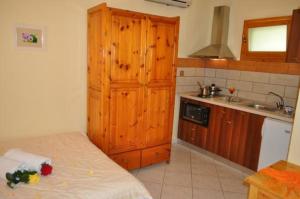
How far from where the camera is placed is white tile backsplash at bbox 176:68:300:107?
3.22m

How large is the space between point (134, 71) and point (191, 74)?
1.70 metres

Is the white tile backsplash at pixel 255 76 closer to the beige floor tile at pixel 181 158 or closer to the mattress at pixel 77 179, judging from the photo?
the beige floor tile at pixel 181 158

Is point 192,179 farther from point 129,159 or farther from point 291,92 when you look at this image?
point 291,92

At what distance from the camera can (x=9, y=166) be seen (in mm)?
1706

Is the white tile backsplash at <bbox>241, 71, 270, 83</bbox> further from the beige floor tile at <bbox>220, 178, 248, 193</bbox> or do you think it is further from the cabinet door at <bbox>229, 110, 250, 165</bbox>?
the beige floor tile at <bbox>220, 178, 248, 193</bbox>

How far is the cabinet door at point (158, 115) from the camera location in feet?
9.82

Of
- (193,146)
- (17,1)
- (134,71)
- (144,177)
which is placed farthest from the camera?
(193,146)

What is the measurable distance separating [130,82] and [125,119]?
0.46m

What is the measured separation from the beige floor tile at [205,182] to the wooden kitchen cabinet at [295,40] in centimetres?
180

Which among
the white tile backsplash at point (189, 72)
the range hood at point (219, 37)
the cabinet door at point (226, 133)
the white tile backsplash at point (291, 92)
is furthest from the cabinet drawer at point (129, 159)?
the white tile backsplash at point (291, 92)

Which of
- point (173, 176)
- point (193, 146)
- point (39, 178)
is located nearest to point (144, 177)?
point (173, 176)

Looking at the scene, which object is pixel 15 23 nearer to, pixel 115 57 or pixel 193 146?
pixel 115 57

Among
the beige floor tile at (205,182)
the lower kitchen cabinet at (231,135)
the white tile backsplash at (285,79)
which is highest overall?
the white tile backsplash at (285,79)

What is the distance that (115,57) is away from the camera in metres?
2.62
